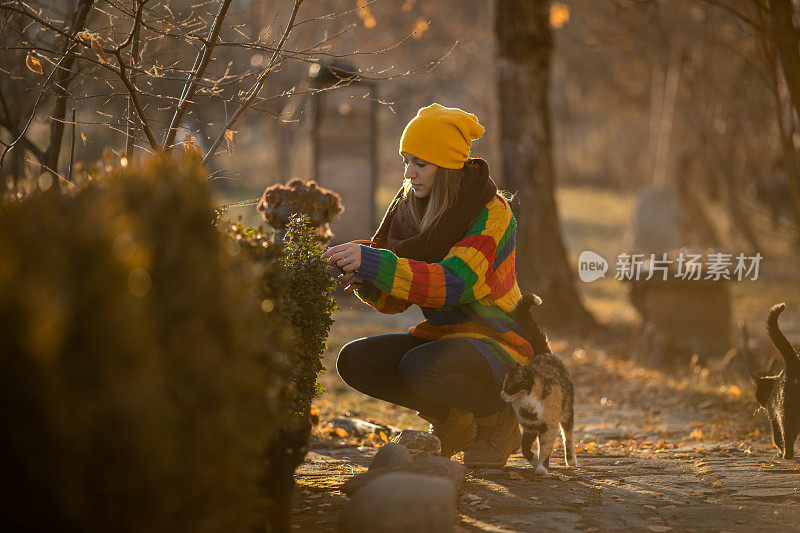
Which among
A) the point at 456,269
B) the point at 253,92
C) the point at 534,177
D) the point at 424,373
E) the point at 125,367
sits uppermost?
the point at 534,177

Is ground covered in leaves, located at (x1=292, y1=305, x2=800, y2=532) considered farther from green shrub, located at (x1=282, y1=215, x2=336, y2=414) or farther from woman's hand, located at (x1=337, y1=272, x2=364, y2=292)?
woman's hand, located at (x1=337, y1=272, x2=364, y2=292)

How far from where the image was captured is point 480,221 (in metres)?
4.24

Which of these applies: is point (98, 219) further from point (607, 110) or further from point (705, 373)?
point (607, 110)

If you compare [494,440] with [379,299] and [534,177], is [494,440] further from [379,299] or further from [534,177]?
[534,177]

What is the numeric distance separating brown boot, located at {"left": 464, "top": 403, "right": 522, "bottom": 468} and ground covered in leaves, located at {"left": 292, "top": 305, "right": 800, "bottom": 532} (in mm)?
60

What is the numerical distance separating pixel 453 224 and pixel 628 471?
1649 mm

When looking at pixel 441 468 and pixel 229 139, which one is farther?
pixel 229 139

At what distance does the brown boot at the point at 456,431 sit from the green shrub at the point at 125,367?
2.07 meters

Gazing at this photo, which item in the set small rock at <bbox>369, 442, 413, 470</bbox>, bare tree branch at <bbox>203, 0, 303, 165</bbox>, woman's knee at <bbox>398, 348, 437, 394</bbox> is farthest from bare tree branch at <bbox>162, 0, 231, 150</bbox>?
small rock at <bbox>369, 442, 413, 470</bbox>

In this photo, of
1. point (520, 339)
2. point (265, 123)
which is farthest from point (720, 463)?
point (265, 123)

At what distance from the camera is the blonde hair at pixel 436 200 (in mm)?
4273

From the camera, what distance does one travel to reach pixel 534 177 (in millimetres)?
9906

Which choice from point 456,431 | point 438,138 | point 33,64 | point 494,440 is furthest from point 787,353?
point 33,64

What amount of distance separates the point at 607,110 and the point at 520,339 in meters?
21.8
